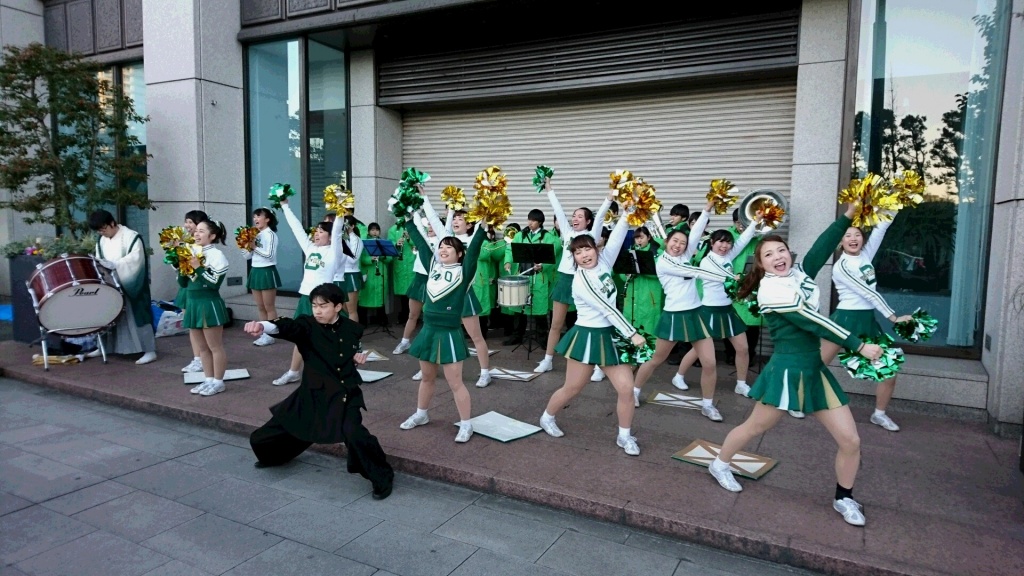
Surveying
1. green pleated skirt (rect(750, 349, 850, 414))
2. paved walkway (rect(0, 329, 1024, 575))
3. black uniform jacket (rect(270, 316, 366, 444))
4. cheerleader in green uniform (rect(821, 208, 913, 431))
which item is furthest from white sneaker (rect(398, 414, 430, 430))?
cheerleader in green uniform (rect(821, 208, 913, 431))

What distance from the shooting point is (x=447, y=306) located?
5.36 metres

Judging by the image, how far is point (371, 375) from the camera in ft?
25.0

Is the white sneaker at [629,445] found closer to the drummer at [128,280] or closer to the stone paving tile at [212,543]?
the stone paving tile at [212,543]

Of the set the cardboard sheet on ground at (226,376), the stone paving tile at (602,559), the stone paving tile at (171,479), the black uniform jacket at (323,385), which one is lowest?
the stone paving tile at (171,479)

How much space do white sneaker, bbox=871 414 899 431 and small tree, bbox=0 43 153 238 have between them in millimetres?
11296

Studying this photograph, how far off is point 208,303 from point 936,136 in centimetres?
822

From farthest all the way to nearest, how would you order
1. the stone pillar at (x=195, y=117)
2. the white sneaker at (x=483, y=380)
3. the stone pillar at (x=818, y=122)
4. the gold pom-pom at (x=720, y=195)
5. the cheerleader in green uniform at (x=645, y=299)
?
the stone pillar at (x=195, y=117) → the cheerleader in green uniform at (x=645, y=299) → the stone pillar at (x=818, y=122) → the white sneaker at (x=483, y=380) → the gold pom-pom at (x=720, y=195)

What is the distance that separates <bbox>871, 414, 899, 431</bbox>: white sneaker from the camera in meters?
5.81

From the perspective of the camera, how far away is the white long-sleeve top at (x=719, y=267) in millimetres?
5770

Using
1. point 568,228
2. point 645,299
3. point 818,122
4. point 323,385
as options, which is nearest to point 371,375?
point 323,385

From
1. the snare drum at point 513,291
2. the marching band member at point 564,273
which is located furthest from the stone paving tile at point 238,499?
the snare drum at point 513,291

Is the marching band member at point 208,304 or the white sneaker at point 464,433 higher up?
the marching band member at point 208,304

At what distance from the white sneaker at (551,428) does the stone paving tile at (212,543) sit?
239cm

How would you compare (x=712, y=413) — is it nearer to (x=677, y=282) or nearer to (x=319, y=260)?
(x=677, y=282)
